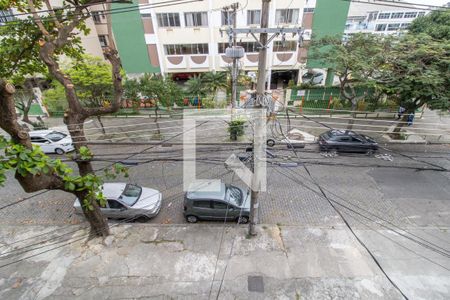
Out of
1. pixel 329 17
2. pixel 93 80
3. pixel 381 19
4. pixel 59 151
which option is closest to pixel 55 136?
pixel 59 151

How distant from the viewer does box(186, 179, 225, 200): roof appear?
302 inches

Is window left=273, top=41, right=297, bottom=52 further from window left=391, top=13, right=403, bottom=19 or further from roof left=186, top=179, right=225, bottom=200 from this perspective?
window left=391, top=13, right=403, bottom=19

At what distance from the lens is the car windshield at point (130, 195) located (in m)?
7.87

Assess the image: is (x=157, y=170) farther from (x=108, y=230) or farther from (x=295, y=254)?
(x=295, y=254)

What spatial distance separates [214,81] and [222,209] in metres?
11.8

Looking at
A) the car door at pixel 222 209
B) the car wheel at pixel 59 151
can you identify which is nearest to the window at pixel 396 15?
the car door at pixel 222 209

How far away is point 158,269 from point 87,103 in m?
15.2

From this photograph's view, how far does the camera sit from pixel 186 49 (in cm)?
1941

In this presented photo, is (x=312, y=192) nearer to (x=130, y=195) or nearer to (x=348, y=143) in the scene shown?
(x=348, y=143)

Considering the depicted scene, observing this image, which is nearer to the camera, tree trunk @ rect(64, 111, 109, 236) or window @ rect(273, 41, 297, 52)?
tree trunk @ rect(64, 111, 109, 236)

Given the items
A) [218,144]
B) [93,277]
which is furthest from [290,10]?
[93,277]

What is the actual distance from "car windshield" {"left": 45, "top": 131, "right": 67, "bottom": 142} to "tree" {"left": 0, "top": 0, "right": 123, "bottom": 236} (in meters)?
4.44

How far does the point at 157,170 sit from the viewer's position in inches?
430

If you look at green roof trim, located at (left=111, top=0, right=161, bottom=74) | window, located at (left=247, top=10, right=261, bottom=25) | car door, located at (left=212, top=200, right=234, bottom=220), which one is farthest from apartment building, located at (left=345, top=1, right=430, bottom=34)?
car door, located at (left=212, top=200, right=234, bottom=220)
